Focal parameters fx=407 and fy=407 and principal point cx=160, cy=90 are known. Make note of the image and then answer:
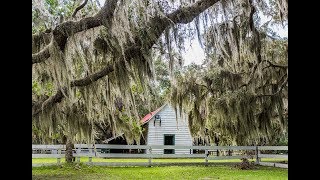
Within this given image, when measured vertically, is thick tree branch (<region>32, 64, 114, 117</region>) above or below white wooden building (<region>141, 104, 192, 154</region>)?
above

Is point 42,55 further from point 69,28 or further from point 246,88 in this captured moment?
point 246,88

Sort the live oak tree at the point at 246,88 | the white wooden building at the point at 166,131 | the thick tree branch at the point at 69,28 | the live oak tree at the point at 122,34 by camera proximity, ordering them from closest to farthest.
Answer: the live oak tree at the point at 122,34 → the thick tree branch at the point at 69,28 → the live oak tree at the point at 246,88 → the white wooden building at the point at 166,131

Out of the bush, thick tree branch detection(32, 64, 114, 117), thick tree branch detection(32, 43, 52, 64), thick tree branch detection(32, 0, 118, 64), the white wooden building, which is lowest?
the bush

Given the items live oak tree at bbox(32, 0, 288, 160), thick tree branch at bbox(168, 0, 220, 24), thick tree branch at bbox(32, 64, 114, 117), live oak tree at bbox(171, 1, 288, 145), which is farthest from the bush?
thick tree branch at bbox(168, 0, 220, 24)

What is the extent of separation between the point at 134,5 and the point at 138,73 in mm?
415

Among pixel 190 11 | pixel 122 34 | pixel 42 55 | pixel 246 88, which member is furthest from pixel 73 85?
pixel 246 88

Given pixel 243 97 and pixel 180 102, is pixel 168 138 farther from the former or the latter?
pixel 243 97

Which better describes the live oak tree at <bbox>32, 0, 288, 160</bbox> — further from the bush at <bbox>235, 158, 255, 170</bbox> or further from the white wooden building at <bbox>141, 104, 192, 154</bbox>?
the white wooden building at <bbox>141, 104, 192, 154</bbox>

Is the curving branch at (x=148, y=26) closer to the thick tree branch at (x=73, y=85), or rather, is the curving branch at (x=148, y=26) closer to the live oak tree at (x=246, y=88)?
the thick tree branch at (x=73, y=85)

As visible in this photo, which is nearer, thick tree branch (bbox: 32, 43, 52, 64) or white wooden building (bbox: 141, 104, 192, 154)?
thick tree branch (bbox: 32, 43, 52, 64)

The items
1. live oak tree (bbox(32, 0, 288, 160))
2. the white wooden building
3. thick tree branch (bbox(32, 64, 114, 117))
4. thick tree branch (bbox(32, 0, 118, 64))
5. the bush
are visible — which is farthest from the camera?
the white wooden building

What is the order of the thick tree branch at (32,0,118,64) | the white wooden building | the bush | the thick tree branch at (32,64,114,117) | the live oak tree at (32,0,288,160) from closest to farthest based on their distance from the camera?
the live oak tree at (32,0,288,160), the thick tree branch at (32,0,118,64), the thick tree branch at (32,64,114,117), the bush, the white wooden building

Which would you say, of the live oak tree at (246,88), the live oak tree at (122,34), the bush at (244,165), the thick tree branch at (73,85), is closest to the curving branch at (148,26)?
the live oak tree at (122,34)
